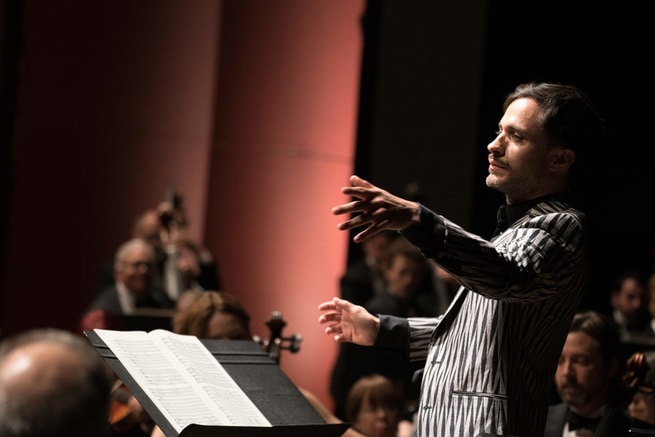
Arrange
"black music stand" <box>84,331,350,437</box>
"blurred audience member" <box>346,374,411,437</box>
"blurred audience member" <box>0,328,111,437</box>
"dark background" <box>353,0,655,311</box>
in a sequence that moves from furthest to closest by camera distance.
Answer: "dark background" <box>353,0,655,311</box> → "blurred audience member" <box>346,374,411,437</box> → "black music stand" <box>84,331,350,437</box> → "blurred audience member" <box>0,328,111,437</box>

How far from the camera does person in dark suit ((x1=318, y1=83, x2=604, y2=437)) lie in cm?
241

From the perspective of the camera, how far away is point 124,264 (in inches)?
255

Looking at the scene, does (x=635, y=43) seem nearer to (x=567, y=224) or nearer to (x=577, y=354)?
(x=577, y=354)

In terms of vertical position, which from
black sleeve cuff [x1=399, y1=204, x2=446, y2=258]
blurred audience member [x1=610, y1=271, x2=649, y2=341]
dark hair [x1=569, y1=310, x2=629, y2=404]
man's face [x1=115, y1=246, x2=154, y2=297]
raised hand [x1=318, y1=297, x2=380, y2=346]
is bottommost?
blurred audience member [x1=610, y1=271, x2=649, y2=341]

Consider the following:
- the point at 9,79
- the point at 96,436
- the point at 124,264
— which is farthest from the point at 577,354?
the point at 9,79

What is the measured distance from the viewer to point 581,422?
3.58 m

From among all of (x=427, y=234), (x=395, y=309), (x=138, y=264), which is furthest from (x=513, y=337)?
(x=138, y=264)

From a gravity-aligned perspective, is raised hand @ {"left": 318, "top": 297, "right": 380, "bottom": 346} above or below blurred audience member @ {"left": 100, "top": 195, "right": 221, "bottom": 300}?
above

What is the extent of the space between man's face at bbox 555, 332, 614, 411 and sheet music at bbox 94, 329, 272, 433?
1.25 metres

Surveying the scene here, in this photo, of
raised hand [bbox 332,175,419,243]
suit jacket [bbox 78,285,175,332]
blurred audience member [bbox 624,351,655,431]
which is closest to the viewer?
raised hand [bbox 332,175,419,243]

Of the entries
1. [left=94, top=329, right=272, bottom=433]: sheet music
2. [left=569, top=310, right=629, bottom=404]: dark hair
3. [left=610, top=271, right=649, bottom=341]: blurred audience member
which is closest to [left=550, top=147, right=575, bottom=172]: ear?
[left=94, top=329, right=272, bottom=433]: sheet music

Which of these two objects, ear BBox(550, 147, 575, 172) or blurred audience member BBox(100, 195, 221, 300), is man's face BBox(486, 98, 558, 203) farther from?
blurred audience member BBox(100, 195, 221, 300)

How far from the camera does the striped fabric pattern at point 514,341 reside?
2385 mm

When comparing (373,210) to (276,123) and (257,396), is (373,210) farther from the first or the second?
(276,123)
